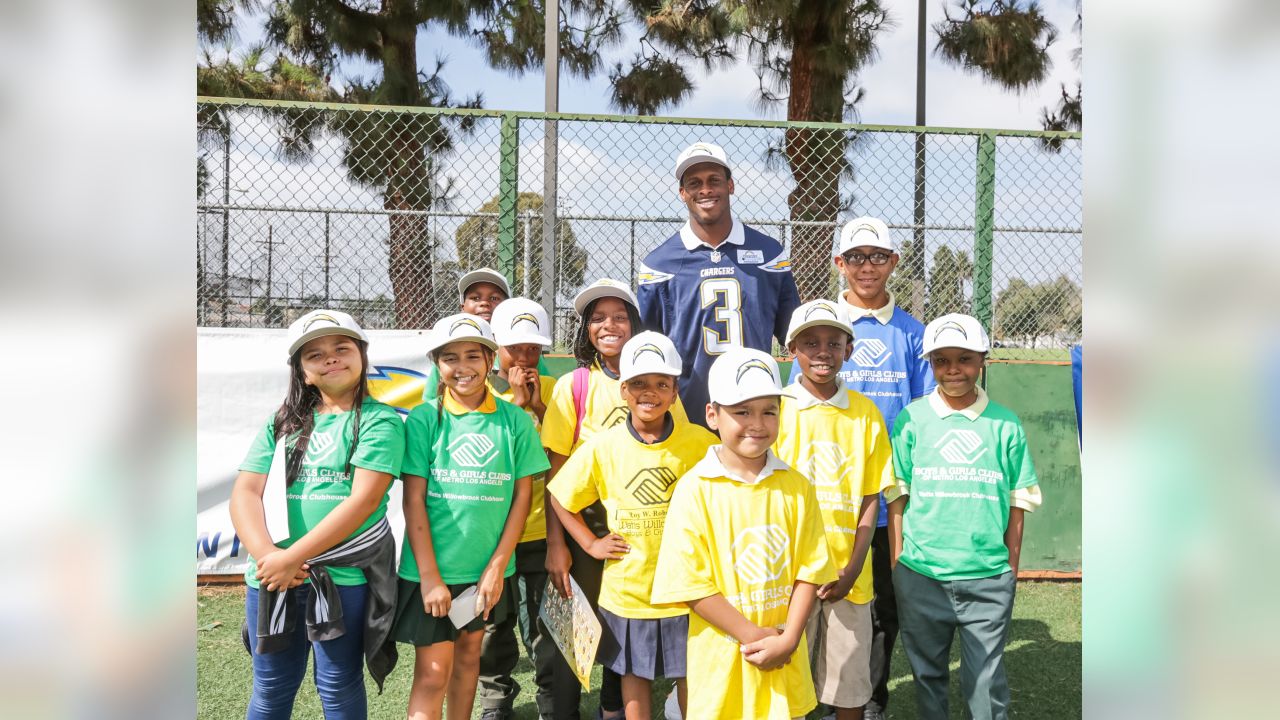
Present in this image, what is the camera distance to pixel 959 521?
3.08m

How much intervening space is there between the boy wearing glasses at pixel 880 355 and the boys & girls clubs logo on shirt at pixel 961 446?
0.36 meters

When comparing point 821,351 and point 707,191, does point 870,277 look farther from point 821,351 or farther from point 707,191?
point 707,191

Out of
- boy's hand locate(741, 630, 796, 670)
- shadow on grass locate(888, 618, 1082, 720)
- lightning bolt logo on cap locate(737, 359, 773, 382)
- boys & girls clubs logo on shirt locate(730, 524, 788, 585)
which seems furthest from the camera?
shadow on grass locate(888, 618, 1082, 720)

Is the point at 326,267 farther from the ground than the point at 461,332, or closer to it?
farther from the ground

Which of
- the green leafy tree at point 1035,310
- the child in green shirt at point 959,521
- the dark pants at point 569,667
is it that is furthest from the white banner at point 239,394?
the green leafy tree at point 1035,310

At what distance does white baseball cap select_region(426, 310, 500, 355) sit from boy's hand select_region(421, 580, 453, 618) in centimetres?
80

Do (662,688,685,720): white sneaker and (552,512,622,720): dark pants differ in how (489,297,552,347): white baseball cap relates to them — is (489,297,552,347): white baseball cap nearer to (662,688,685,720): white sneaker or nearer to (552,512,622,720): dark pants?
(552,512,622,720): dark pants

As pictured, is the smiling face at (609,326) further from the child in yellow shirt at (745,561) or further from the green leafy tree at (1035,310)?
the green leafy tree at (1035,310)

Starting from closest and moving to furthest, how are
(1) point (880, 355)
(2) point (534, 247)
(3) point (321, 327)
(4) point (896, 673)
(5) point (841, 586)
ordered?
(3) point (321, 327) < (5) point (841, 586) < (1) point (880, 355) < (4) point (896, 673) < (2) point (534, 247)

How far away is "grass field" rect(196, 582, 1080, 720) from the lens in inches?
146

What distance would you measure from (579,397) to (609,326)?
0.99 feet

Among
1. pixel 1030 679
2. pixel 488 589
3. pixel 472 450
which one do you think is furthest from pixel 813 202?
pixel 488 589

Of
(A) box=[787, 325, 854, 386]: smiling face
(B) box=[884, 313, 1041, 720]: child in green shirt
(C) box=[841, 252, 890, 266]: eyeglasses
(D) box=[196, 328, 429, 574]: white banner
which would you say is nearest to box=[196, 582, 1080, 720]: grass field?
(D) box=[196, 328, 429, 574]: white banner
